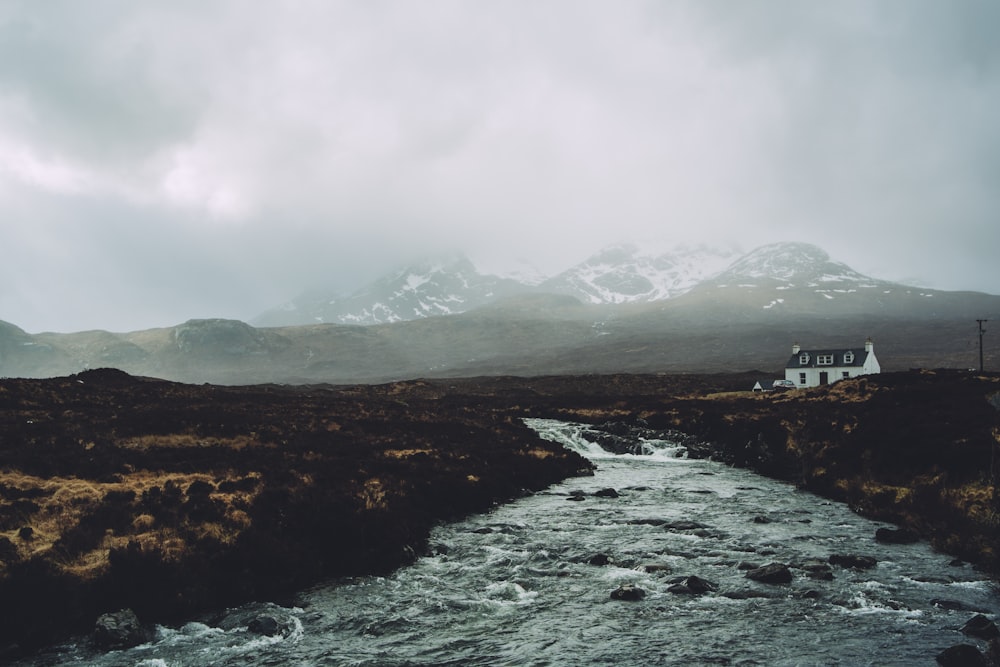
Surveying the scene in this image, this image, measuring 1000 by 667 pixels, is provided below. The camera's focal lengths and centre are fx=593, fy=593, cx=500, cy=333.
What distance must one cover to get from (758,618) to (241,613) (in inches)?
546

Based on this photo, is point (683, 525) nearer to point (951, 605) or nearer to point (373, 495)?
point (951, 605)

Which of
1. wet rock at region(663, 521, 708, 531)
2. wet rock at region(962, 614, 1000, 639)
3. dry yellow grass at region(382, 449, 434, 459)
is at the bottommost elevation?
wet rock at region(663, 521, 708, 531)

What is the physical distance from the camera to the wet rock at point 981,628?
13.5m

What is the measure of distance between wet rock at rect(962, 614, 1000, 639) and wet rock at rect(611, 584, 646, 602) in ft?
24.8

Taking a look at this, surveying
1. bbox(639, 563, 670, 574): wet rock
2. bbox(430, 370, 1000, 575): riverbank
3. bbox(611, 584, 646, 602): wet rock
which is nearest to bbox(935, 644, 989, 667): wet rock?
bbox(611, 584, 646, 602): wet rock

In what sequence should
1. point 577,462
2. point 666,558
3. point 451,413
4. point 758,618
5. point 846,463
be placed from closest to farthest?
point 758,618, point 666,558, point 846,463, point 577,462, point 451,413

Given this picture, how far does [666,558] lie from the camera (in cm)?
2061

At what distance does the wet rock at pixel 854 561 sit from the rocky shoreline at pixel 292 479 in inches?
128

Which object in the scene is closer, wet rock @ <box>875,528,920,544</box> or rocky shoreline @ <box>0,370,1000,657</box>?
rocky shoreline @ <box>0,370,1000,657</box>

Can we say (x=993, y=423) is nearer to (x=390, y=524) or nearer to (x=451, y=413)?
(x=390, y=524)

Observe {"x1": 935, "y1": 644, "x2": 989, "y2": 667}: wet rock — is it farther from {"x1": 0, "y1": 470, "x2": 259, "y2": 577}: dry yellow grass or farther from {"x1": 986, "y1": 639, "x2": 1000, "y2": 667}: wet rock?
{"x1": 0, "y1": 470, "x2": 259, "y2": 577}: dry yellow grass

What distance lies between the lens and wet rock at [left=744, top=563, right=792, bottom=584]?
18094mm

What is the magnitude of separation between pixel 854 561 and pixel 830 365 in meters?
86.3

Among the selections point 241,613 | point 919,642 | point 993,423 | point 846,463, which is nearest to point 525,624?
point 241,613
